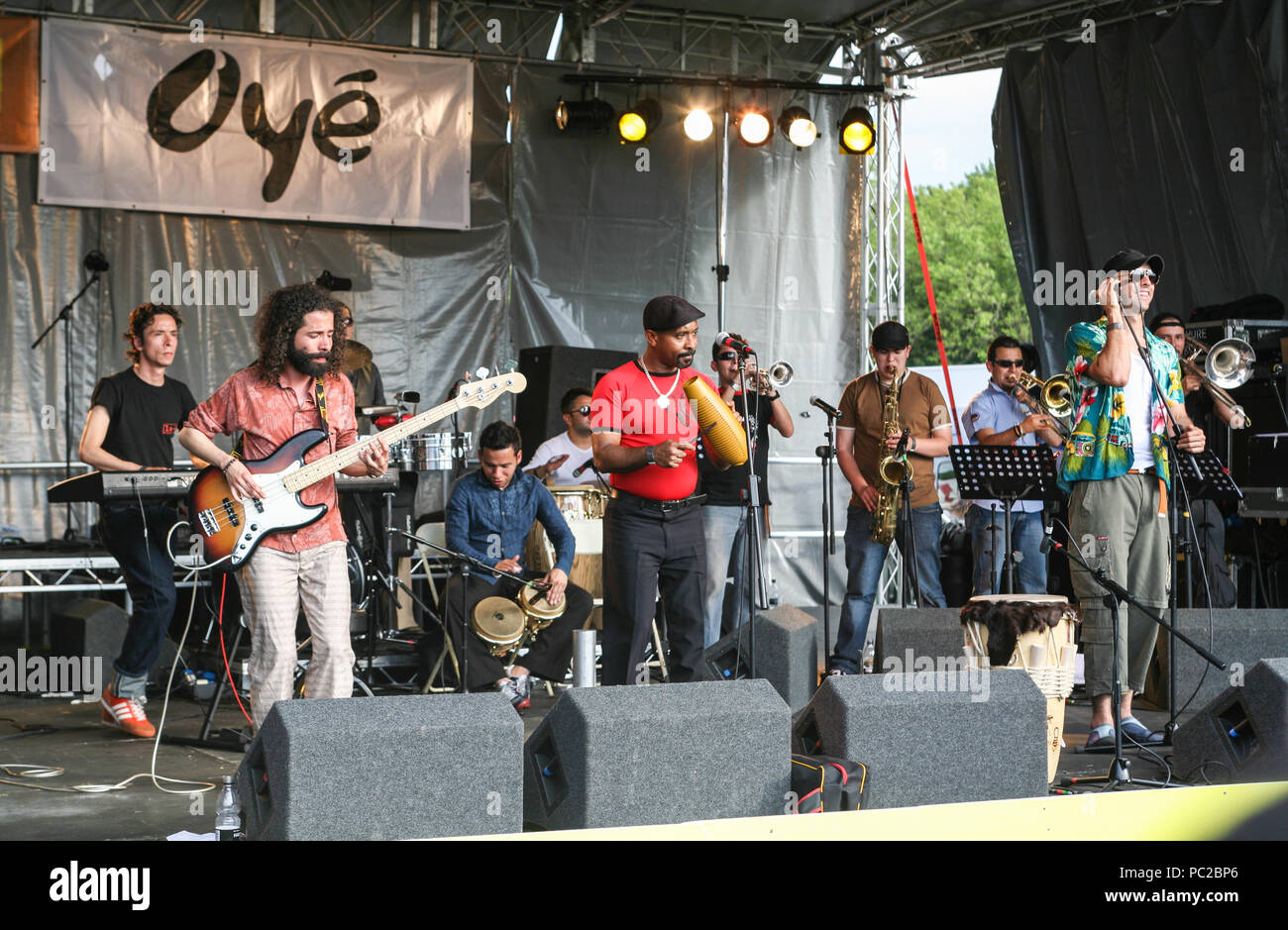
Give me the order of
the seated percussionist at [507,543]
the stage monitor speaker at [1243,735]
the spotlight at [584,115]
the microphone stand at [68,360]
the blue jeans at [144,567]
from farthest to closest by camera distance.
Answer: the spotlight at [584,115], the microphone stand at [68,360], the seated percussionist at [507,543], the blue jeans at [144,567], the stage monitor speaker at [1243,735]

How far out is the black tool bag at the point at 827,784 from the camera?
12.8 feet

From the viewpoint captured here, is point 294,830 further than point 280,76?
No

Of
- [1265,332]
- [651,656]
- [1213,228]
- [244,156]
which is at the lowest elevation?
[651,656]

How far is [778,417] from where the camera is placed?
7.63 meters

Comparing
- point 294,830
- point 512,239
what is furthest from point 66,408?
point 294,830

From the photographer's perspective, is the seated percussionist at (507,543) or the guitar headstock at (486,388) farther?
the seated percussionist at (507,543)

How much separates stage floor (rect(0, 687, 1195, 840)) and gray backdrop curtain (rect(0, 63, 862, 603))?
2.45 metres

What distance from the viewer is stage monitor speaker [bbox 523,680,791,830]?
148 inches

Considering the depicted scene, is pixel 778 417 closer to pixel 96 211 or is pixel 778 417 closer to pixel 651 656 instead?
pixel 651 656

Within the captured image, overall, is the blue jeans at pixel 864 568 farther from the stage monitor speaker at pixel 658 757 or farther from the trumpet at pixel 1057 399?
→ the stage monitor speaker at pixel 658 757

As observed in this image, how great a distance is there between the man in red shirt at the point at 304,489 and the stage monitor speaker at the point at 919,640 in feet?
8.79

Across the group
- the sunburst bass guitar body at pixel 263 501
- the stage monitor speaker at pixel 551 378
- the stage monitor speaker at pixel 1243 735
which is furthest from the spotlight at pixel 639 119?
the stage monitor speaker at pixel 1243 735

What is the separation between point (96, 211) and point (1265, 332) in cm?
745

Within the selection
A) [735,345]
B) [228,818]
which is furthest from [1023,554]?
[228,818]
